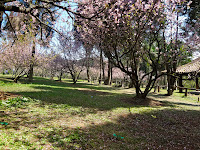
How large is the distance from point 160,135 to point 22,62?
16.0 metres

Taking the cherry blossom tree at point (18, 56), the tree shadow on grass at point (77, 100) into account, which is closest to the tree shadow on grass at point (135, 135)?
the tree shadow on grass at point (77, 100)

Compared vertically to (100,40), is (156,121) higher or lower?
lower

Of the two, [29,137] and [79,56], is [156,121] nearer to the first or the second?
[29,137]

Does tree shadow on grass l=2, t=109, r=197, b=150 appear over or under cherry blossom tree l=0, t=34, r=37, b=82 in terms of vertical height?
under

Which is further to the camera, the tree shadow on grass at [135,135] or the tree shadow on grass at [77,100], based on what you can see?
the tree shadow on grass at [77,100]

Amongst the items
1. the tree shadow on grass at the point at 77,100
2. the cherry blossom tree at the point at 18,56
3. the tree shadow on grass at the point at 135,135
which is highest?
the cherry blossom tree at the point at 18,56

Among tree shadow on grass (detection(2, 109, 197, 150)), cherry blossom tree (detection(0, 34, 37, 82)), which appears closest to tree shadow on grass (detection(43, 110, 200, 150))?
tree shadow on grass (detection(2, 109, 197, 150))

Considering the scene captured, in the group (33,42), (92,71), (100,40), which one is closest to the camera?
(100,40)

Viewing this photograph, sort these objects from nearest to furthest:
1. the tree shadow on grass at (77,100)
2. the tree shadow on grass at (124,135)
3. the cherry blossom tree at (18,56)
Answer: the tree shadow on grass at (124,135) < the tree shadow on grass at (77,100) < the cherry blossom tree at (18,56)

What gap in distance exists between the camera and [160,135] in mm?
5426

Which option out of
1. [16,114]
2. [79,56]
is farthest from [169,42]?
[79,56]

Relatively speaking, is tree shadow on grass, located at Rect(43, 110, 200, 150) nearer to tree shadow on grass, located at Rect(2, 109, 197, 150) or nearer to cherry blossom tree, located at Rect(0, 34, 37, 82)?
tree shadow on grass, located at Rect(2, 109, 197, 150)

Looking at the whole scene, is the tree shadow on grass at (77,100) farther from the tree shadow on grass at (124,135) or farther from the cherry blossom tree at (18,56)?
the cherry blossom tree at (18,56)

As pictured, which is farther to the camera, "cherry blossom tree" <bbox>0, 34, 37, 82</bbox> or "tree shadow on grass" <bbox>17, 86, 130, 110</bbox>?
"cherry blossom tree" <bbox>0, 34, 37, 82</bbox>
